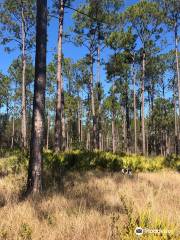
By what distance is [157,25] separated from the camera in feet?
93.7

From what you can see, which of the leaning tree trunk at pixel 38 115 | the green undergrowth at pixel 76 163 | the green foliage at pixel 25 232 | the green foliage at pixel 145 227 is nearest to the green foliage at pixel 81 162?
the green undergrowth at pixel 76 163

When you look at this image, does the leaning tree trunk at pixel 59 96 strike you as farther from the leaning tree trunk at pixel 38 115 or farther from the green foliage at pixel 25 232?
the green foliage at pixel 25 232

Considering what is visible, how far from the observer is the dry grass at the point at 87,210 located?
192 inches

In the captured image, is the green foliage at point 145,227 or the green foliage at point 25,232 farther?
the green foliage at point 25,232

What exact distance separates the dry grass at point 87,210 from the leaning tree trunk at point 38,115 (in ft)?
1.47

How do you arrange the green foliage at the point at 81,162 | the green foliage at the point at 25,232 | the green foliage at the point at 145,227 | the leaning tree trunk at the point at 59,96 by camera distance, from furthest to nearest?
the leaning tree trunk at the point at 59,96
the green foliage at the point at 81,162
the green foliage at the point at 25,232
the green foliage at the point at 145,227

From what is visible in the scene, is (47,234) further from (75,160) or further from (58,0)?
(58,0)

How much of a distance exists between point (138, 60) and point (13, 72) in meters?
17.5

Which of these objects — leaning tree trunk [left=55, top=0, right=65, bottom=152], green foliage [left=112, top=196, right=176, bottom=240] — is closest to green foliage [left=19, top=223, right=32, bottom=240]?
green foliage [left=112, top=196, right=176, bottom=240]

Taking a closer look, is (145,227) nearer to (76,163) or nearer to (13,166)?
(13,166)

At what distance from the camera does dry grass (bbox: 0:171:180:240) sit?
4871 millimetres

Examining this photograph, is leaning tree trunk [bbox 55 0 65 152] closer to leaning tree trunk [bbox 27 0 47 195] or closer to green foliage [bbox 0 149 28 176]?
green foliage [bbox 0 149 28 176]

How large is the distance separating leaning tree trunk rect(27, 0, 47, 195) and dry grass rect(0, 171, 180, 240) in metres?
0.45

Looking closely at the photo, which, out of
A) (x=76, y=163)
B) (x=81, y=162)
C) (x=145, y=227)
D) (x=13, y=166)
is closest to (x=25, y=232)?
(x=145, y=227)
